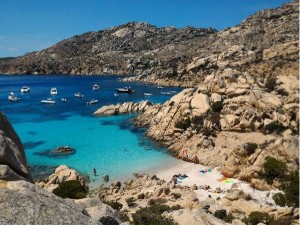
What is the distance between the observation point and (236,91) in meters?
48.3

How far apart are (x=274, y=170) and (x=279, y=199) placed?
4437 millimetres

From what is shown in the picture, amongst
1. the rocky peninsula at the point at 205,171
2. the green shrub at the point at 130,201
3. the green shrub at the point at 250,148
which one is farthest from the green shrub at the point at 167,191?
the green shrub at the point at 250,148

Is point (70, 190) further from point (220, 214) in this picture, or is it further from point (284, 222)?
point (284, 222)

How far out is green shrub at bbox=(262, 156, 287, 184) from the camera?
28611 mm

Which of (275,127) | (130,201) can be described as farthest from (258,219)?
(275,127)

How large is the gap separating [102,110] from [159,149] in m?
28.4

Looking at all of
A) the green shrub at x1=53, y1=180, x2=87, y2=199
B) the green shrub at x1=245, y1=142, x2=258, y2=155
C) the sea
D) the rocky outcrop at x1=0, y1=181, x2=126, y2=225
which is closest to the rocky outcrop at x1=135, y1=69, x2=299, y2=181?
the green shrub at x1=245, y1=142, x2=258, y2=155

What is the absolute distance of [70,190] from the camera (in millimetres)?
25766

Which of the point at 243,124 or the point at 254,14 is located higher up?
the point at 254,14

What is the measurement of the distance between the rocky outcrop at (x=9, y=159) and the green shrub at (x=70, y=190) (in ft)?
48.3

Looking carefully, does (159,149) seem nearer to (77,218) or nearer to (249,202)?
(249,202)

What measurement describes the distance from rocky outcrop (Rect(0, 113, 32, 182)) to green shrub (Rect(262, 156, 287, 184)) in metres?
23.1

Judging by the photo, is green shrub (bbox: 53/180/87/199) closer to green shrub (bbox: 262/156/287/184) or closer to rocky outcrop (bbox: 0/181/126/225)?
green shrub (bbox: 262/156/287/184)

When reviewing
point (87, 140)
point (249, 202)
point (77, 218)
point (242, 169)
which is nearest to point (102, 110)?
point (87, 140)
